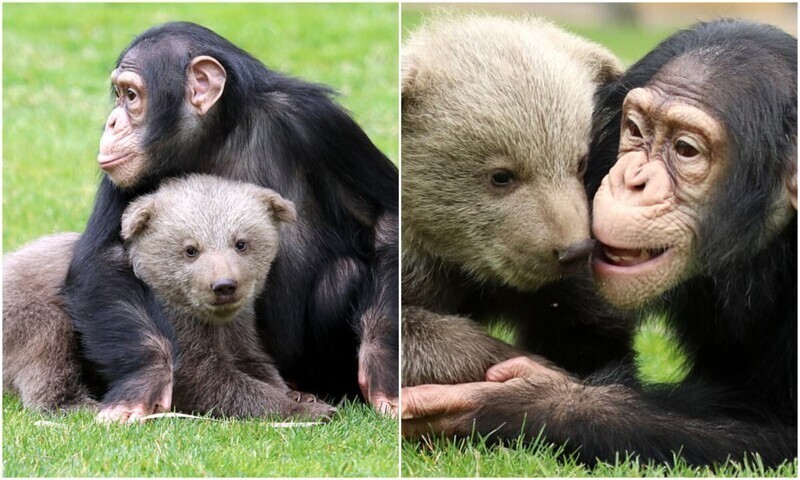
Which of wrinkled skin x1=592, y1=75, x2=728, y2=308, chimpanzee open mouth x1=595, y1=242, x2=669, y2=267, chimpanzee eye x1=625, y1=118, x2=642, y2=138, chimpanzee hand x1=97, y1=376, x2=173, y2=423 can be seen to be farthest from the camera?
chimpanzee hand x1=97, y1=376, x2=173, y2=423

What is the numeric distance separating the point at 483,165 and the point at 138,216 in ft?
4.53

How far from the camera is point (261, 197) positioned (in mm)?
5113

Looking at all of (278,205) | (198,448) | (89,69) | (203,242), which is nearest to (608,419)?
(198,448)

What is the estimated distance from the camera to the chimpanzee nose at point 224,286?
4.88 metres

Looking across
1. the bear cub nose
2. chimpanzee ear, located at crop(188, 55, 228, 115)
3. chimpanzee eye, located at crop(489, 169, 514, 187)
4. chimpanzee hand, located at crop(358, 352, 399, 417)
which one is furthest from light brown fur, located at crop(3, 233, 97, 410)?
chimpanzee eye, located at crop(489, 169, 514, 187)

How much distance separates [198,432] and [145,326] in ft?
1.80

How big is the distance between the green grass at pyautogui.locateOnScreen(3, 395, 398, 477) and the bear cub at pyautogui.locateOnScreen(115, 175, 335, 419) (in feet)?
0.60

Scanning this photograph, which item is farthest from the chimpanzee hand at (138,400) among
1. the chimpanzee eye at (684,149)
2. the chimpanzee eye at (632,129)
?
the chimpanzee eye at (684,149)

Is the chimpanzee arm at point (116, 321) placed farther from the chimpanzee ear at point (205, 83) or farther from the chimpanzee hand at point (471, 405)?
the chimpanzee hand at point (471, 405)

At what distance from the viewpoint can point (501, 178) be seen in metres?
4.52

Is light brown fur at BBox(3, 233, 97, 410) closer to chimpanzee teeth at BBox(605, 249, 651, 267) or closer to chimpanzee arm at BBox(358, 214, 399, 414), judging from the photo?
chimpanzee arm at BBox(358, 214, 399, 414)

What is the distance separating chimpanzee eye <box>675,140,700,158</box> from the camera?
437cm

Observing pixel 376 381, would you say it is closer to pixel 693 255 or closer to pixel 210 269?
pixel 210 269

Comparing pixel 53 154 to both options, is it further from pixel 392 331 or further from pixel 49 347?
pixel 392 331
